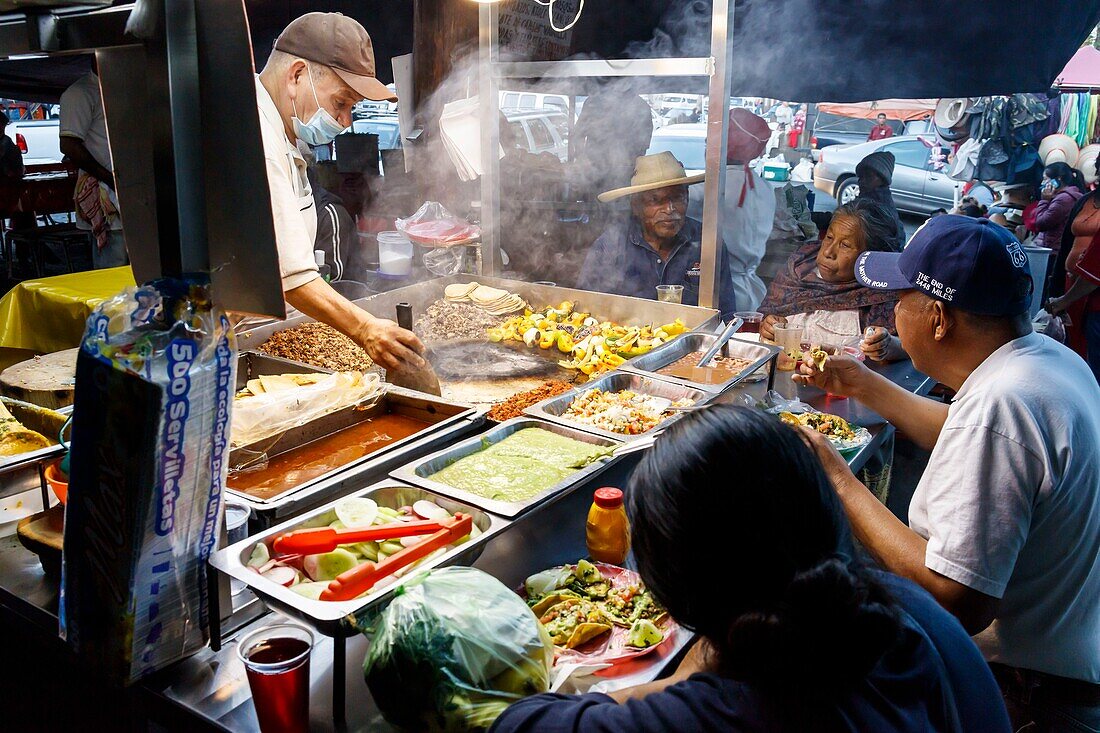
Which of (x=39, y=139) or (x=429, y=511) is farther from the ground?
(x=39, y=139)

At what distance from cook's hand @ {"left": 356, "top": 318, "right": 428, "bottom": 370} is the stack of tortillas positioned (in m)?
1.46

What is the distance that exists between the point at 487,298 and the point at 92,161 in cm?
521

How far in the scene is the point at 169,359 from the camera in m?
1.51

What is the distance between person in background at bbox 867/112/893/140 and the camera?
36.8ft

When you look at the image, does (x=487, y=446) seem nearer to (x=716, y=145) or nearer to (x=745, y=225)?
(x=716, y=145)

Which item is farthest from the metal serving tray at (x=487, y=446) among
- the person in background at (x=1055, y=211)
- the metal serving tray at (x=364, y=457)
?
the person in background at (x=1055, y=211)

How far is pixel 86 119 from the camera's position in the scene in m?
7.43

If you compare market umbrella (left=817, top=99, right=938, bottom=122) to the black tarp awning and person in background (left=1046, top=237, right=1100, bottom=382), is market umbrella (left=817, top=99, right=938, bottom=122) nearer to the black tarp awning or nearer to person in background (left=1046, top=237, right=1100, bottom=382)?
person in background (left=1046, top=237, right=1100, bottom=382)

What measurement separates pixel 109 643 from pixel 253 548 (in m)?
0.34

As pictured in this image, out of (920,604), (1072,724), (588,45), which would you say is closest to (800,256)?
(588,45)

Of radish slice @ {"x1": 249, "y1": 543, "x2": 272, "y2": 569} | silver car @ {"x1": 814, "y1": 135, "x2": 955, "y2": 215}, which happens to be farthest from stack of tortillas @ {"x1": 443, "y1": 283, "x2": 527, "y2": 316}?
silver car @ {"x1": 814, "y1": 135, "x2": 955, "y2": 215}

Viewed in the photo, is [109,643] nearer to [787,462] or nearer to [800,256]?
[787,462]

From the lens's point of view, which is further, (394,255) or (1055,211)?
(1055,211)

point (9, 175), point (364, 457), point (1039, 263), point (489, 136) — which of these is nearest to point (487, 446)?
point (364, 457)
